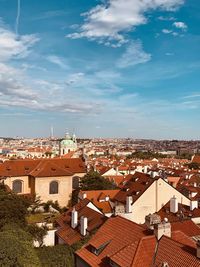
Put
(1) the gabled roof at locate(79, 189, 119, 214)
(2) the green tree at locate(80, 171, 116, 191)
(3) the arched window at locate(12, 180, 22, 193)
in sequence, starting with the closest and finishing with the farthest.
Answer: (1) the gabled roof at locate(79, 189, 119, 214) → (2) the green tree at locate(80, 171, 116, 191) → (3) the arched window at locate(12, 180, 22, 193)

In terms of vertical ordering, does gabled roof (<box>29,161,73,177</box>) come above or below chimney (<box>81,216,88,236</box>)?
above

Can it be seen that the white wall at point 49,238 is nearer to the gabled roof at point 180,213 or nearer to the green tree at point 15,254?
the green tree at point 15,254

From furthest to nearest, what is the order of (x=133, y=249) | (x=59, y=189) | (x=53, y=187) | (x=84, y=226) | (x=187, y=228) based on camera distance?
(x=59, y=189) → (x=53, y=187) → (x=84, y=226) → (x=187, y=228) → (x=133, y=249)

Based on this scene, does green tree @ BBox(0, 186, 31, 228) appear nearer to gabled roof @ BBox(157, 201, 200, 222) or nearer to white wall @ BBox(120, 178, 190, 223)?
white wall @ BBox(120, 178, 190, 223)

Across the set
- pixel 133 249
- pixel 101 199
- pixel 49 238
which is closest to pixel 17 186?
pixel 101 199

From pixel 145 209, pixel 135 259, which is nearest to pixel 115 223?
pixel 135 259

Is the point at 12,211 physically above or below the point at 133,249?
below

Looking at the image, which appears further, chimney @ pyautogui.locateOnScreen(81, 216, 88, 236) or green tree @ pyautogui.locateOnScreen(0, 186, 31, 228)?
green tree @ pyautogui.locateOnScreen(0, 186, 31, 228)

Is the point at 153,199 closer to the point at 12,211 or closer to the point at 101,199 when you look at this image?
the point at 101,199

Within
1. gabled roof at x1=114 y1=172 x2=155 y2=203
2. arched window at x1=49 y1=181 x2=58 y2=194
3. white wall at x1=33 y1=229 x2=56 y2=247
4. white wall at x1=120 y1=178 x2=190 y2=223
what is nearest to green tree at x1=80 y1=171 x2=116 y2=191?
arched window at x1=49 y1=181 x2=58 y2=194

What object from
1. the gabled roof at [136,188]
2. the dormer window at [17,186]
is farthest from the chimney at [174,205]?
the dormer window at [17,186]
